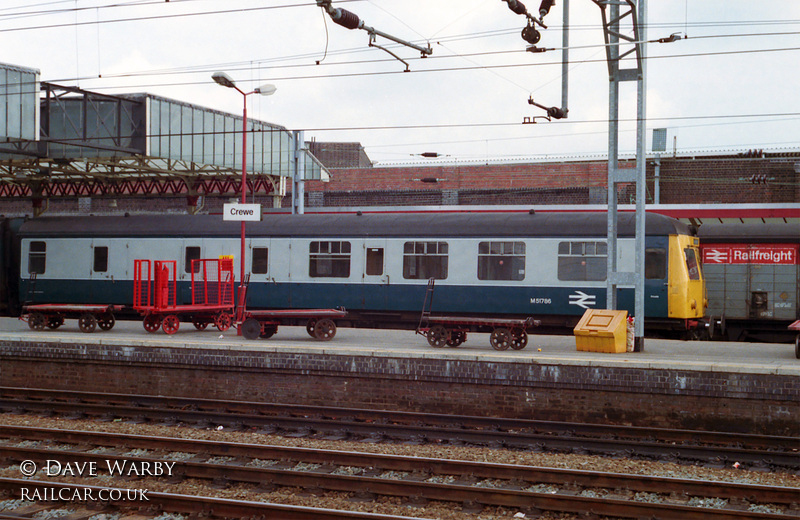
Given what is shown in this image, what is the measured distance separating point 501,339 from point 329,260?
6468 mm

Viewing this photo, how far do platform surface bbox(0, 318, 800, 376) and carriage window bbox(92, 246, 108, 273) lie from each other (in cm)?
294

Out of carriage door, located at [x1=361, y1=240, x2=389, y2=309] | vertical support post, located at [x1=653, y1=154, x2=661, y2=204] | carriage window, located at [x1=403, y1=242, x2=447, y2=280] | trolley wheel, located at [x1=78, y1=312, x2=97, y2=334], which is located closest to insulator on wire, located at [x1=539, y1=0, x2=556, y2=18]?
carriage window, located at [x1=403, y1=242, x2=447, y2=280]

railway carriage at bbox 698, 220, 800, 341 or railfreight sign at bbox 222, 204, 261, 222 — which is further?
railway carriage at bbox 698, 220, 800, 341

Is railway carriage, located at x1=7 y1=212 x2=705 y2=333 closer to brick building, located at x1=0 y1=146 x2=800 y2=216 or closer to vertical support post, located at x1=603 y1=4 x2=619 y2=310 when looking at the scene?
vertical support post, located at x1=603 y1=4 x2=619 y2=310

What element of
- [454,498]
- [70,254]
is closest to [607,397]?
[454,498]

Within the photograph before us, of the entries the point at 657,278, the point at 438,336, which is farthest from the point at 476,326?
the point at 657,278

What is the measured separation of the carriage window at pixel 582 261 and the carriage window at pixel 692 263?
1939 millimetres

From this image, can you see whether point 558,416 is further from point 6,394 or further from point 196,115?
point 196,115

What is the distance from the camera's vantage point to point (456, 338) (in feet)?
50.9

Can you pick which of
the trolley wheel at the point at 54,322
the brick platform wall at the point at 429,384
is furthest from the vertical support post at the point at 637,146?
the trolley wheel at the point at 54,322

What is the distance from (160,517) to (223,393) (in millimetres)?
6280

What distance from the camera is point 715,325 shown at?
20047 mm

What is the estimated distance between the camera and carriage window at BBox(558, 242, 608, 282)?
17.9m

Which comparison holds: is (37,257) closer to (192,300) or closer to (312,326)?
(192,300)
